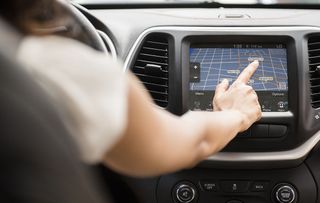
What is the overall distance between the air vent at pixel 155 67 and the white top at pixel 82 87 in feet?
3.42

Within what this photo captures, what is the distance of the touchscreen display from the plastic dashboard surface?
Answer: 0.06ft

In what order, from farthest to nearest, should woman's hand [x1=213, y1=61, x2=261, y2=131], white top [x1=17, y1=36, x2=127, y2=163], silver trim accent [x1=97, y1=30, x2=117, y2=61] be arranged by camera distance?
silver trim accent [x1=97, y1=30, x2=117, y2=61] → woman's hand [x1=213, y1=61, x2=261, y2=131] → white top [x1=17, y1=36, x2=127, y2=163]

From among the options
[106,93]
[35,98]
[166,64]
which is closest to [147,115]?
[106,93]

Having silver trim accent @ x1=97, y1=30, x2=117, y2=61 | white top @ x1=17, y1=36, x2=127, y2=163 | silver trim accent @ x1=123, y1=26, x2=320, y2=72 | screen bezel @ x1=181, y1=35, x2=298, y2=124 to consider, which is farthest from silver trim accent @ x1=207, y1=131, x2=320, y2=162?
white top @ x1=17, y1=36, x2=127, y2=163

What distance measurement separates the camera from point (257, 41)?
193 cm

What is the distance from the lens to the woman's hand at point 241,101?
1.58 m

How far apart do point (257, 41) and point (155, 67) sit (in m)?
0.34

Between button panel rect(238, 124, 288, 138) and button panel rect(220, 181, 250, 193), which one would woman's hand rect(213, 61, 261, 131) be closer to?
button panel rect(238, 124, 288, 138)

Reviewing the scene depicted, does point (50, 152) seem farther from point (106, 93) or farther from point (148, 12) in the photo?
point (148, 12)

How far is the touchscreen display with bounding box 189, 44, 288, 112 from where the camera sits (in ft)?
6.25

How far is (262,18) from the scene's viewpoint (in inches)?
79.6

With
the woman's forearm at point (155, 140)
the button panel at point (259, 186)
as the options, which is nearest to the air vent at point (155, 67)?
the button panel at point (259, 186)

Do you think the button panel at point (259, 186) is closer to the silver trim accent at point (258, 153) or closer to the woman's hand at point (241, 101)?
the silver trim accent at point (258, 153)

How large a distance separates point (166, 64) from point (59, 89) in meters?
1.14
